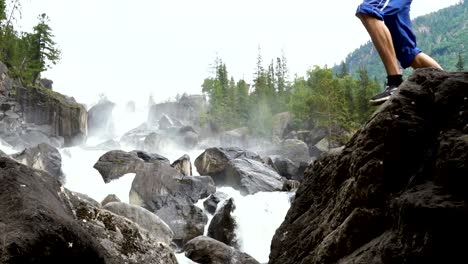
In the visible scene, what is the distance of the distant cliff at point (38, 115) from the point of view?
39.3m

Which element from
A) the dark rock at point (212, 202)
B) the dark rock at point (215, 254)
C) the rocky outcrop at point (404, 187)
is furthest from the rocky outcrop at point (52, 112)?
the rocky outcrop at point (404, 187)

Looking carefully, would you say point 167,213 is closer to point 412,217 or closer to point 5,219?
point 5,219

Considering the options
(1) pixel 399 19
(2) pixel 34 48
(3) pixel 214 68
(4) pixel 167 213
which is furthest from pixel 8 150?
(3) pixel 214 68

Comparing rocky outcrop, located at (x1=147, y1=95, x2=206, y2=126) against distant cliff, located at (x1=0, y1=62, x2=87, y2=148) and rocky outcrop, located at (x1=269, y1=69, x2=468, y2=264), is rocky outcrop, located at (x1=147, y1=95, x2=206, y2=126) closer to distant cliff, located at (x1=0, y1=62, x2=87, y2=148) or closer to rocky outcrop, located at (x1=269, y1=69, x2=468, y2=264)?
distant cliff, located at (x1=0, y1=62, x2=87, y2=148)

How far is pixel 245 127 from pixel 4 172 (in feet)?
228

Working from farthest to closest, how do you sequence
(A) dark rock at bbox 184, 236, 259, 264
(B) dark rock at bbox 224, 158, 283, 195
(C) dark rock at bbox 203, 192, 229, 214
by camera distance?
(B) dark rock at bbox 224, 158, 283, 195, (C) dark rock at bbox 203, 192, 229, 214, (A) dark rock at bbox 184, 236, 259, 264

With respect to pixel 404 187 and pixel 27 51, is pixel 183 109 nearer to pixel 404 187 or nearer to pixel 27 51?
pixel 27 51

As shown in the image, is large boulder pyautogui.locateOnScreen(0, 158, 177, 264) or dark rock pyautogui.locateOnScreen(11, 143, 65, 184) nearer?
large boulder pyautogui.locateOnScreen(0, 158, 177, 264)

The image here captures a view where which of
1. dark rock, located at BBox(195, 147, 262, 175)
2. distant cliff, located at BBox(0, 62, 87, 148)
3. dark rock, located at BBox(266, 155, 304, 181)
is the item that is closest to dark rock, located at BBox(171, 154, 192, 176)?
dark rock, located at BBox(195, 147, 262, 175)

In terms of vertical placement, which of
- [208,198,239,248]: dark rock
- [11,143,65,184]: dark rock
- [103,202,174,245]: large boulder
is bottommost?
[208,198,239,248]: dark rock

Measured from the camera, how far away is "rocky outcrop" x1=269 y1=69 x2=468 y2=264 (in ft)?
8.80

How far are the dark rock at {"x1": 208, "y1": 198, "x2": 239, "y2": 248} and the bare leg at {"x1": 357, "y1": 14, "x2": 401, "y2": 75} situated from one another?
1506 centimetres

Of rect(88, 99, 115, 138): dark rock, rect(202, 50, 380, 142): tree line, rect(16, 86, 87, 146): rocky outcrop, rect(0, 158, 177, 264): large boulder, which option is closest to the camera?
rect(0, 158, 177, 264): large boulder

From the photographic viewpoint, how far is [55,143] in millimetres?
41781
